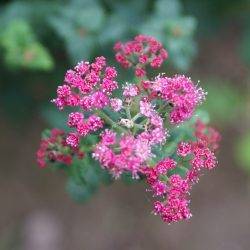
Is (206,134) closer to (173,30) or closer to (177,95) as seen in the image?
(177,95)

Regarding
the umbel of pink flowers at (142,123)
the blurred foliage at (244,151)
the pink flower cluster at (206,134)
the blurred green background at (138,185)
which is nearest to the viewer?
the umbel of pink flowers at (142,123)

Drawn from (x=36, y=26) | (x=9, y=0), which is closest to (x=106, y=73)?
(x=36, y=26)

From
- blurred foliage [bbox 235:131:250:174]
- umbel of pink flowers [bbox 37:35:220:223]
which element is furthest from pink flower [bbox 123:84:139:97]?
blurred foliage [bbox 235:131:250:174]

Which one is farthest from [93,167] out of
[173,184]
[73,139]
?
[173,184]

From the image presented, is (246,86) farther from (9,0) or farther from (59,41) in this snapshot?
(9,0)

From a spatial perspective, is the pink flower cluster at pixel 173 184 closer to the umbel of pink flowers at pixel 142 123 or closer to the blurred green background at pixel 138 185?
the umbel of pink flowers at pixel 142 123

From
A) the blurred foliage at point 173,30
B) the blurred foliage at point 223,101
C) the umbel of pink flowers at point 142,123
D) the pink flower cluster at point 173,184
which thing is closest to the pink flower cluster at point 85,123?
the umbel of pink flowers at point 142,123
